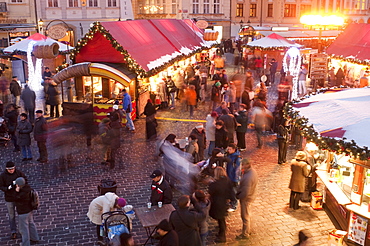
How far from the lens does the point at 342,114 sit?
383 inches

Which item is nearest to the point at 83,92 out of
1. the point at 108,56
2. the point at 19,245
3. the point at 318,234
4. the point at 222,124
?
the point at 108,56

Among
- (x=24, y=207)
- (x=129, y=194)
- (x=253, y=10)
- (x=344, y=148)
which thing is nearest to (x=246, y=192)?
(x=344, y=148)

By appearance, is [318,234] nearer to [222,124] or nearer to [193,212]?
[193,212]

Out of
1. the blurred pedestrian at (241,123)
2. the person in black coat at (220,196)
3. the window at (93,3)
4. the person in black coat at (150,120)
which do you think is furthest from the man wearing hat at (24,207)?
the window at (93,3)

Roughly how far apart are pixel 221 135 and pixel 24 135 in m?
5.76

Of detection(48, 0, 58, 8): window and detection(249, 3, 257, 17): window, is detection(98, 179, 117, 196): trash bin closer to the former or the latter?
detection(48, 0, 58, 8): window

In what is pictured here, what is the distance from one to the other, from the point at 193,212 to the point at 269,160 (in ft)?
22.8

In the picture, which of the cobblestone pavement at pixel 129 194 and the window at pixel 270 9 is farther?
the window at pixel 270 9

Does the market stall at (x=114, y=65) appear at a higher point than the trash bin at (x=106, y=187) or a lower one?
higher

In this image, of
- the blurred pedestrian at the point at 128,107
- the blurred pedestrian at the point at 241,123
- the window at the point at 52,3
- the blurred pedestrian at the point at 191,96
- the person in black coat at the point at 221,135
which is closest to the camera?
the person in black coat at the point at 221,135

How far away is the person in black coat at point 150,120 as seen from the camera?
49.2 feet

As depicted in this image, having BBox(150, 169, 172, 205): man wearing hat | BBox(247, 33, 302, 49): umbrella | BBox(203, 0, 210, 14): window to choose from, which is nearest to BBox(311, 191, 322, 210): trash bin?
BBox(150, 169, 172, 205): man wearing hat

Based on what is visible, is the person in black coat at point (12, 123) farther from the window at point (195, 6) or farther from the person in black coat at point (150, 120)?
the window at point (195, 6)

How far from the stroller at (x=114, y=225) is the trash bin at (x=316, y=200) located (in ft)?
15.5
